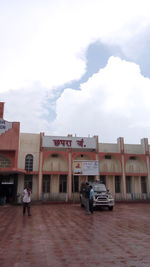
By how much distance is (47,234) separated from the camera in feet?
27.7

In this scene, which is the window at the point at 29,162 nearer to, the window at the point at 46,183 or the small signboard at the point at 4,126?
the window at the point at 46,183

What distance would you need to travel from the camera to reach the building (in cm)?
2430

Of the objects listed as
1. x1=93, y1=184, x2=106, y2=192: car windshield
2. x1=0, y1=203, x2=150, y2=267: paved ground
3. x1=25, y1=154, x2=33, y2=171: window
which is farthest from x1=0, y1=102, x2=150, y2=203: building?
x1=0, y1=203, x2=150, y2=267: paved ground

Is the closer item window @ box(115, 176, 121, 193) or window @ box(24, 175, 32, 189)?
window @ box(24, 175, 32, 189)

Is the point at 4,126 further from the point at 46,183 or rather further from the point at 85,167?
the point at 85,167

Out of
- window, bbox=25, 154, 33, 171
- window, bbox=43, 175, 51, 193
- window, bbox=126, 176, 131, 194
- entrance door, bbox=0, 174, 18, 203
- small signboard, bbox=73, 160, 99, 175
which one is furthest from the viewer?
window, bbox=126, 176, 131, 194

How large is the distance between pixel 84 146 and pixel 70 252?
856 inches

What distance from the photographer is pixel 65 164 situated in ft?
89.6

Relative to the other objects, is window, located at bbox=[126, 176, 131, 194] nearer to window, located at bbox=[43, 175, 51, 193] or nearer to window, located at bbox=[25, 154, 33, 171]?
window, located at bbox=[43, 175, 51, 193]

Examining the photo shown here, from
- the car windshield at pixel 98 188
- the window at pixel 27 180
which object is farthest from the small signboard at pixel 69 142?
the car windshield at pixel 98 188

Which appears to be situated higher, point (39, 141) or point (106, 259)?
point (39, 141)

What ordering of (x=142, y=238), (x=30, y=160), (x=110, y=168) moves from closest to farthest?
1. (x=142, y=238)
2. (x=30, y=160)
3. (x=110, y=168)

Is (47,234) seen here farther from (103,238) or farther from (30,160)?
(30,160)

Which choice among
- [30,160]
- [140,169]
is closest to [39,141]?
[30,160]
